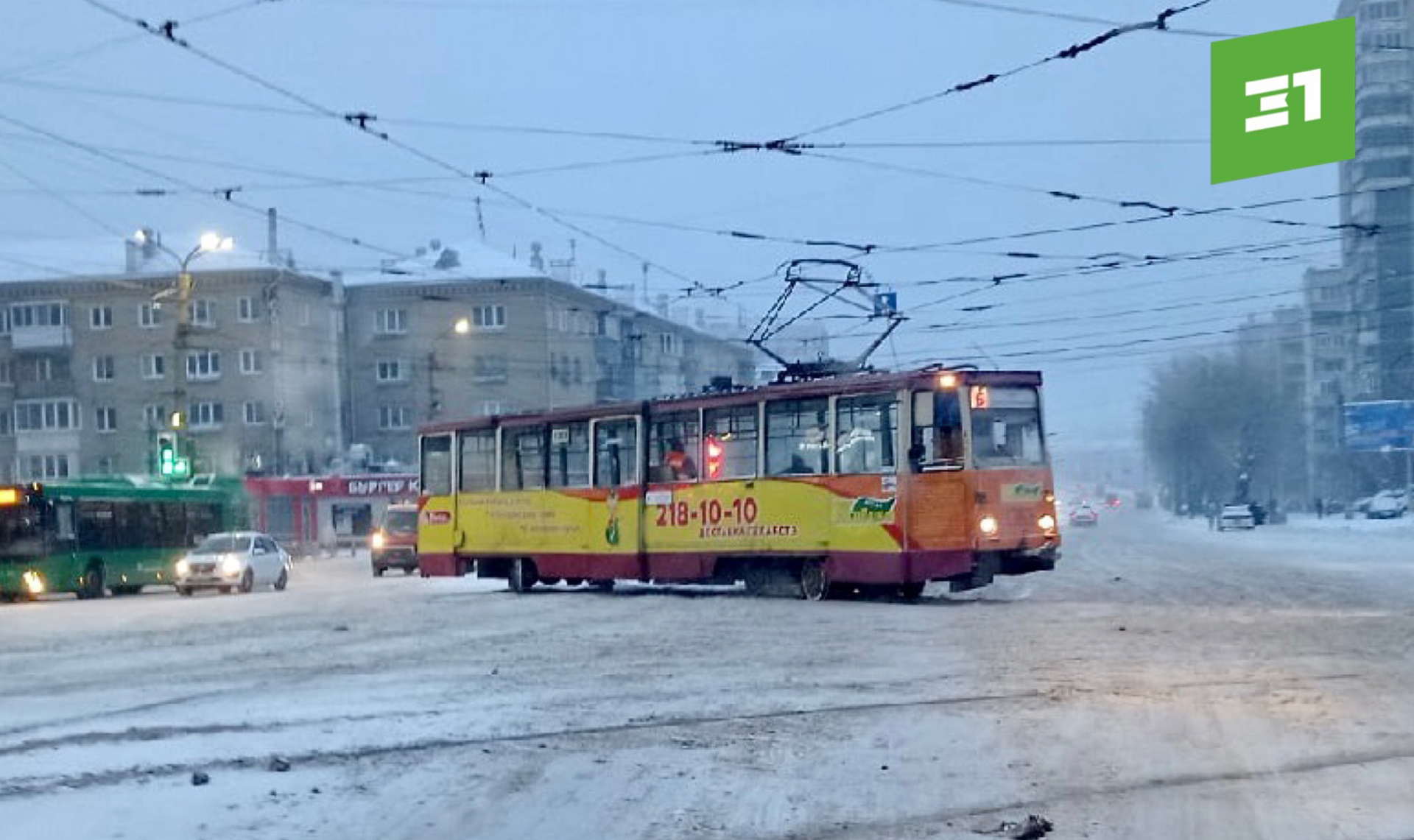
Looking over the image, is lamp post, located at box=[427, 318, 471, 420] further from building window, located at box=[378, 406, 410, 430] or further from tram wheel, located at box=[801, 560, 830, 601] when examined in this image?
tram wheel, located at box=[801, 560, 830, 601]

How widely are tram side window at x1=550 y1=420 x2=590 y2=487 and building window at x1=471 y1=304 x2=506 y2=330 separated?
3973cm

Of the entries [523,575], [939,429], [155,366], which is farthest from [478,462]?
[155,366]

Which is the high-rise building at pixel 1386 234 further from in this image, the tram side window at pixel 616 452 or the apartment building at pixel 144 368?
the apartment building at pixel 144 368

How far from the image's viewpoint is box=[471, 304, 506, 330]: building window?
70938mm

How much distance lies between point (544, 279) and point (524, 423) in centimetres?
3733

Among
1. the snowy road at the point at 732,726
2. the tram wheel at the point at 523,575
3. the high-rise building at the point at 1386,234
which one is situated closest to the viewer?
the snowy road at the point at 732,726

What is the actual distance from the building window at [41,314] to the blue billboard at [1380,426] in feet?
172

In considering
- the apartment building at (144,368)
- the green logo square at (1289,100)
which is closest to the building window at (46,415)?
the apartment building at (144,368)

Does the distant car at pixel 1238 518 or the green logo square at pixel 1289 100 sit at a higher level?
the green logo square at pixel 1289 100

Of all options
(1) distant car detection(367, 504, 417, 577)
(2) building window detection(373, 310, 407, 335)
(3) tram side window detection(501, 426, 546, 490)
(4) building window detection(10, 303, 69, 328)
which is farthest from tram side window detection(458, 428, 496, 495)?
(2) building window detection(373, 310, 407, 335)

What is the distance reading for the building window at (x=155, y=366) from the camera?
68625 millimetres

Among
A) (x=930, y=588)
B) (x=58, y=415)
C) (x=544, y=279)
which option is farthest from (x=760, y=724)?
(x=58, y=415)

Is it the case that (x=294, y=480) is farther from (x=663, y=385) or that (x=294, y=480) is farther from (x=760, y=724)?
(x=760, y=724)

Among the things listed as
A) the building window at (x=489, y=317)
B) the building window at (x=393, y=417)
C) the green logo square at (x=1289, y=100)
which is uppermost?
the building window at (x=489, y=317)
